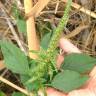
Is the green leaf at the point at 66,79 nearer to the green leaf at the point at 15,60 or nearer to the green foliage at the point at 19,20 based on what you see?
the green leaf at the point at 15,60

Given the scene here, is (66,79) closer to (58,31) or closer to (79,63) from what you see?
(79,63)

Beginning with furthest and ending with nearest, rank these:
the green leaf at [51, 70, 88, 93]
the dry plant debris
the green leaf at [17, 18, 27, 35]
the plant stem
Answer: the dry plant debris → the green leaf at [17, 18, 27, 35] → the green leaf at [51, 70, 88, 93] → the plant stem

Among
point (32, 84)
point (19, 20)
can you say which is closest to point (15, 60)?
→ point (32, 84)


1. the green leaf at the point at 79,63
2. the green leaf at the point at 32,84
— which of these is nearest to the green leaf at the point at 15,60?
the green leaf at the point at 32,84

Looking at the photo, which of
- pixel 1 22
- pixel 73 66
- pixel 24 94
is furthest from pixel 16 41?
pixel 73 66

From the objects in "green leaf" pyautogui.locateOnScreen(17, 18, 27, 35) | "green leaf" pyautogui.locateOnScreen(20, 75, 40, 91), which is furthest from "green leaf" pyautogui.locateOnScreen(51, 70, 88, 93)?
"green leaf" pyautogui.locateOnScreen(17, 18, 27, 35)

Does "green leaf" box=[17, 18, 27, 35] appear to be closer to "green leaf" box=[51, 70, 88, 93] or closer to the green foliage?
the green foliage

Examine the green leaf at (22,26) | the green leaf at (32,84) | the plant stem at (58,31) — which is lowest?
the green leaf at (32,84)

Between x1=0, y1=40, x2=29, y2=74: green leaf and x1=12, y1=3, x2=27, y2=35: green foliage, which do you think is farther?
x1=12, y1=3, x2=27, y2=35: green foliage
